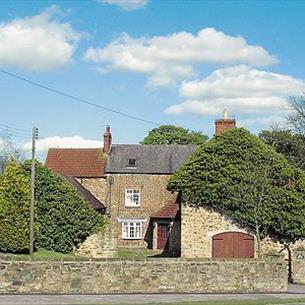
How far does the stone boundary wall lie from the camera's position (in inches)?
938

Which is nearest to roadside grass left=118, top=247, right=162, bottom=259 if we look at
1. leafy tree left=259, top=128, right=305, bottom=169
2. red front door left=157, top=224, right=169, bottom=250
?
red front door left=157, top=224, right=169, bottom=250

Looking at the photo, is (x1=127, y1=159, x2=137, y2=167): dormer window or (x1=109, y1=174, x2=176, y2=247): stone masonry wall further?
(x1=127, y1=159, x2=137, y2=167): dormer window

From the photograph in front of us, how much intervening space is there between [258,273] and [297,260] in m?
5.91

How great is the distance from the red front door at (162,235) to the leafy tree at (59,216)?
55.0 feet

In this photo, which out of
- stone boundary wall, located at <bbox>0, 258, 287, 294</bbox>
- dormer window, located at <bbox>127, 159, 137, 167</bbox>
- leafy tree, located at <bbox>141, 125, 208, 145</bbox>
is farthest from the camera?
leafy tree, located at <bbox>141, 125, 208, 145</bbox>

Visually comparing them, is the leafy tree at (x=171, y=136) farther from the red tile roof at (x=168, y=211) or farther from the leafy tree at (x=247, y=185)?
the leafy tree at (x=247, y=185)

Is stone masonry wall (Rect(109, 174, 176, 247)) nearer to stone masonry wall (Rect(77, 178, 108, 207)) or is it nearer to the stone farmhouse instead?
the stone farmhouse

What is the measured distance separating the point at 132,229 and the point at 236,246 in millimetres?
19030

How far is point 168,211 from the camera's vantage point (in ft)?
180

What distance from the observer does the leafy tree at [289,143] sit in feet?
187

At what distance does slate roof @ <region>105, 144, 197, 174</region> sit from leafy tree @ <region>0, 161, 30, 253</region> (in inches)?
913

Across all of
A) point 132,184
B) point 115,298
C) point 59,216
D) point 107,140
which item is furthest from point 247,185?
point 107,140

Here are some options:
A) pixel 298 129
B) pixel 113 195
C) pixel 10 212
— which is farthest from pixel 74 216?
pixel 298 129

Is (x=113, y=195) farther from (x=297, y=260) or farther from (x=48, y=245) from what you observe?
(x=297, y=260)
